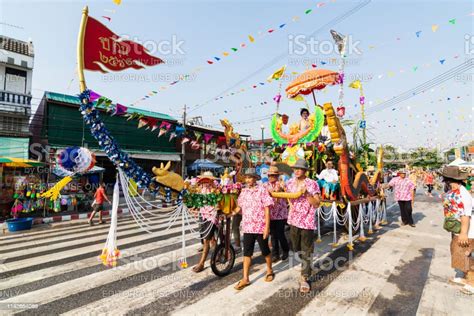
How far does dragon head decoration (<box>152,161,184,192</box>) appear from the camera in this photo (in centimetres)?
363

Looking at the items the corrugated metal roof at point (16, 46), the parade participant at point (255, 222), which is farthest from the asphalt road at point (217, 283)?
the corrugated metal roof at point (16, 46)

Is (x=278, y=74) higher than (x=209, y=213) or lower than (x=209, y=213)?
higher

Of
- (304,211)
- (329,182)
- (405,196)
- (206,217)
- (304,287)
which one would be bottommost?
(304,287)

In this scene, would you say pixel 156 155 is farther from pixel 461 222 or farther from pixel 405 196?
pixel 461 222

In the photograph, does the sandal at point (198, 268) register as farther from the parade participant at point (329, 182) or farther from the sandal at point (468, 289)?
the sandal at point (468, 289)

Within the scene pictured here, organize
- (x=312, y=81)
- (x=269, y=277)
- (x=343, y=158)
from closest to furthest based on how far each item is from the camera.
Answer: (x=269, y=277), (x=343, y=158), (x=312, y=81)

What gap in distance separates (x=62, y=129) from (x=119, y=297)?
16411 mm

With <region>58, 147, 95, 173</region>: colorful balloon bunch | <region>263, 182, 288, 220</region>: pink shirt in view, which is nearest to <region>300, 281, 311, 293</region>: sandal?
<region>263, 182, 288, 220</region>: pink shirt

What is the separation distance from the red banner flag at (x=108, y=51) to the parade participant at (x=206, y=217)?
2.02 metres

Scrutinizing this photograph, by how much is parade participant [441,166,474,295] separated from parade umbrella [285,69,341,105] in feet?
12.1

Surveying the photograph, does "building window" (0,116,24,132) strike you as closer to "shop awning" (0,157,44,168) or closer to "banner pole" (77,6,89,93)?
"shop awning" (0,157,44,168)

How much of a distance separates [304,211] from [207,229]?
171cm

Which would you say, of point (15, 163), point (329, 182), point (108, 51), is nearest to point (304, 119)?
point (329, 182)

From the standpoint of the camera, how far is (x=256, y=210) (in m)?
3.98
